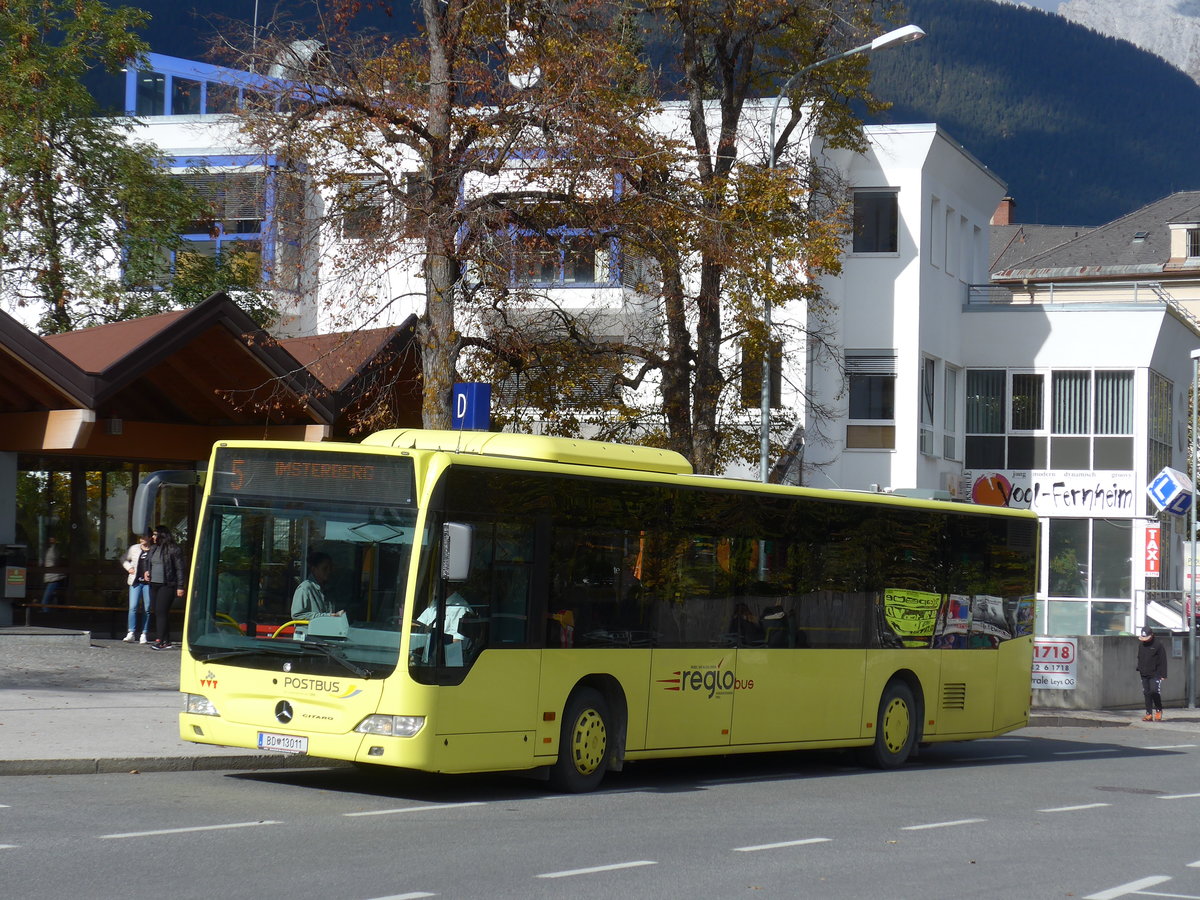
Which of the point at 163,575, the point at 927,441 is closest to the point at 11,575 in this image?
the point at 163,575

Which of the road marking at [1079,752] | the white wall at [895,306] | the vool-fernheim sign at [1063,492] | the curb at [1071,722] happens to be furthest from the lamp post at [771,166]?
the vool-fernheim sign at [1063,492]

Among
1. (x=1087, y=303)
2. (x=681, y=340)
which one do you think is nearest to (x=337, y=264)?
(x=681, y=340)

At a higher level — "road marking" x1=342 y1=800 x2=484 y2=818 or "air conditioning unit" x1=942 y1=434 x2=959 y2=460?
"air conditioning unit" x1=942 y1=434 x2=959 y2=460

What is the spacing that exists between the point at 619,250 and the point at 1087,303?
2388 cm

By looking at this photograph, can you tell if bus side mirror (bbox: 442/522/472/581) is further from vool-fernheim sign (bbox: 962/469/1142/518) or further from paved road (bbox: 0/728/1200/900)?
vool-fernheim sign (bbox: 962/469/1142/518)

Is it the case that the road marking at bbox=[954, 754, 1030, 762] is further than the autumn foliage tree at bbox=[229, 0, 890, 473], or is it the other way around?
the road marking at bbox=[954, 754, 1030, 762]

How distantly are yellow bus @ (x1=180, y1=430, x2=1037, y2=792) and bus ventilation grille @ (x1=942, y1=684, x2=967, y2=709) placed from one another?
1.64m

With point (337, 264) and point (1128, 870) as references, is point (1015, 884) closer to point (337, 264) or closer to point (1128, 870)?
point (1128, 870)

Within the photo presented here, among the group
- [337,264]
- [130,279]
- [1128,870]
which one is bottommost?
[1128,870]

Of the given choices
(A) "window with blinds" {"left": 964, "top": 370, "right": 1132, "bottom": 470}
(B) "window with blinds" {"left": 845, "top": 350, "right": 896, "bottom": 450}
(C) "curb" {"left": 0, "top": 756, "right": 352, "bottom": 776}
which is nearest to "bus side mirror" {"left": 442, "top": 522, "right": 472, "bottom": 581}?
(C) "curb" {"left": 0, "top": 756, "right": 352, "bottom": 776}

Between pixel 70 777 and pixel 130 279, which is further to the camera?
pixel 130 279

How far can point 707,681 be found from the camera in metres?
15.1

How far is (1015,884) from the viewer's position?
973cm

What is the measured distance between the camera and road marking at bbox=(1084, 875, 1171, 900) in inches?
371
